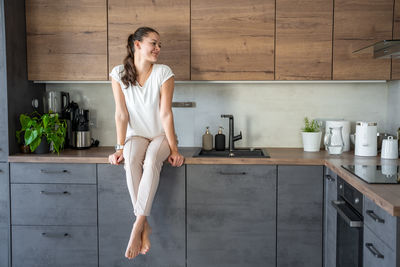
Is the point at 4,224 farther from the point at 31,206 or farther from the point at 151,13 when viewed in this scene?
the point at 151,13

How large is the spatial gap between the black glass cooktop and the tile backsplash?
2.80 ft

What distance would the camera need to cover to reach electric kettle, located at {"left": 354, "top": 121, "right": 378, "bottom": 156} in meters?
2.44

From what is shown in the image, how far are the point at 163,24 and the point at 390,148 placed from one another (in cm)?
174

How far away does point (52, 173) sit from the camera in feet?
7.93

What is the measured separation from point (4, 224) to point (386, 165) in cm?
249

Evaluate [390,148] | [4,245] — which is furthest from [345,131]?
[4,245]

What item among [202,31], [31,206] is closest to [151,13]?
[202,31]

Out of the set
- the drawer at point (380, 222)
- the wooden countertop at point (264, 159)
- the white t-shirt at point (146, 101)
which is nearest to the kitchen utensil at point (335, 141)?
the wooden countertop at point (264, 159)

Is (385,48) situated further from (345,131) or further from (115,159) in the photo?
(115,159)

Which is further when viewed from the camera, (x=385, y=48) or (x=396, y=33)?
(x=396, y=33)

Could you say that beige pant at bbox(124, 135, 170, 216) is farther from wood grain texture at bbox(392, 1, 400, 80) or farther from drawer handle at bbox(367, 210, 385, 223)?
wood grain texture at bbox(392, 1, 400, 80)

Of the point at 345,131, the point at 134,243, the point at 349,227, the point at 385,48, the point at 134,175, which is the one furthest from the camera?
the point at 345,131

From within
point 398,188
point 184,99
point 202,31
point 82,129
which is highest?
point 202,31

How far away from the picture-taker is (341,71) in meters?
2.53
